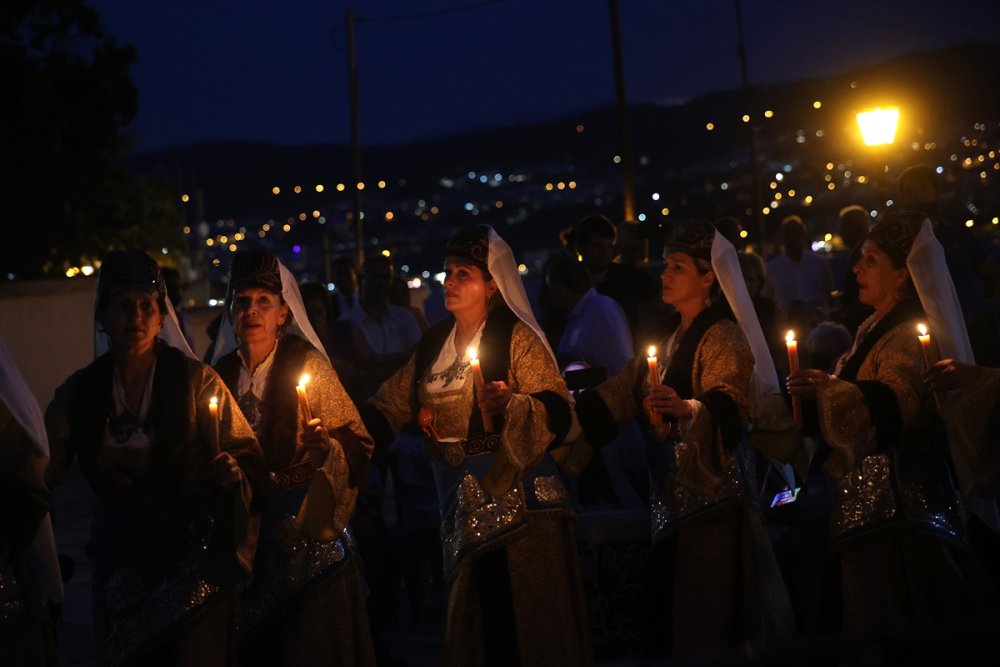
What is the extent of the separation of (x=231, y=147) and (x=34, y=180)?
5787 cm

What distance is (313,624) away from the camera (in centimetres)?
518

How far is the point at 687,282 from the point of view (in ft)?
19.2

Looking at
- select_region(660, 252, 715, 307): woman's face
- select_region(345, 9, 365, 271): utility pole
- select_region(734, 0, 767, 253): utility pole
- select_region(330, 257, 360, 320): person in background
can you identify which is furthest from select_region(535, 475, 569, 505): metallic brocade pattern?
select_region(734, 0, 767, 253): utility pole

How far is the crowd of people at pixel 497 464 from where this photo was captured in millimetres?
4851

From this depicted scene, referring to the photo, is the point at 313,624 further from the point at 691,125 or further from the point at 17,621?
the point at 691,125

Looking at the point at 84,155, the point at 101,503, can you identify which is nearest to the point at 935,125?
the point at 84,155

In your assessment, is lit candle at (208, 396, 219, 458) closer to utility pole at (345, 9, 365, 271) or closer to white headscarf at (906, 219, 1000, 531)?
white headscarf at (906, 219, 1000, 531)

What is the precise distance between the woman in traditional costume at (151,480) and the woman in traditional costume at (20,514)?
27 cm

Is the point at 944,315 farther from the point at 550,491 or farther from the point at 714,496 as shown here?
the point at 550,491

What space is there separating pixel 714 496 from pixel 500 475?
937mm

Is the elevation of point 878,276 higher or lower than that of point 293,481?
higher

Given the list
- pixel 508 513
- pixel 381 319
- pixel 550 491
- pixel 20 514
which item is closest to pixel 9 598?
pixel 20 514

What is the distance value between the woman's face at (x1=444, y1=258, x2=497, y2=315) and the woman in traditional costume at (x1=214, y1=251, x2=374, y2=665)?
585mm

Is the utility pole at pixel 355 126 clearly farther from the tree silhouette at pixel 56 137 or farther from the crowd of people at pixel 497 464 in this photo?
the crowd of people at pixel 497 464
